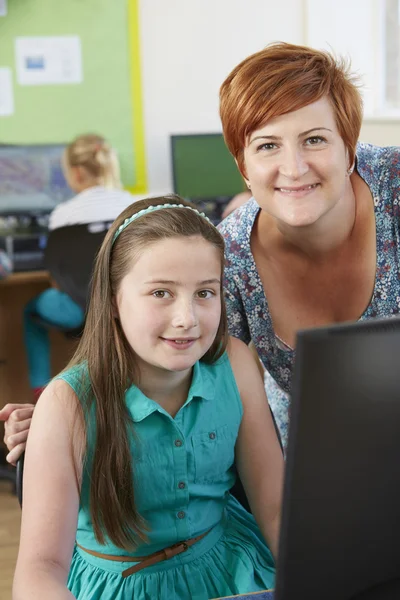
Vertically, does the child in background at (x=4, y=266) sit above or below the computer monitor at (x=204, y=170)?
below

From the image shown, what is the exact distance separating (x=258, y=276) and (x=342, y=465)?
37.6 inches

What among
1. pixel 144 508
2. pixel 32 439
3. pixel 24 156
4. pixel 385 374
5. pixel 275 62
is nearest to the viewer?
pixel 385 374

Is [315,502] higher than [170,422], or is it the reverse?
[315,502]

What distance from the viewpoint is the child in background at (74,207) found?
10.8 ft

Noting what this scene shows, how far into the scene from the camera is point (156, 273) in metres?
1.10

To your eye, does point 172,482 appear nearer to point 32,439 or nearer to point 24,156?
point 32,439

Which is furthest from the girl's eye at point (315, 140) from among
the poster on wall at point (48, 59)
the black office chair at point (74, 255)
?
the poster on wall at point (48, 59)

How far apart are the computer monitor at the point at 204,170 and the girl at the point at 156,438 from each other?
9.72ft

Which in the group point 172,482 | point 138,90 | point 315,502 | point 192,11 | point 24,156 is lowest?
point 172,482

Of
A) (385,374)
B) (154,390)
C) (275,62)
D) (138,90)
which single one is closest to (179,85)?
(138,90)

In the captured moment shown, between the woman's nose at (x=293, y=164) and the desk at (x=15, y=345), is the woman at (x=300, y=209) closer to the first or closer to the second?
the woman's nose at (x=293, y=164)

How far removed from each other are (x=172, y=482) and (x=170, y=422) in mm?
83

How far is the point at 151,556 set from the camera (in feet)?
3.68

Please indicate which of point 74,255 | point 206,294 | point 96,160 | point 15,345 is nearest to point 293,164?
point 206,294
